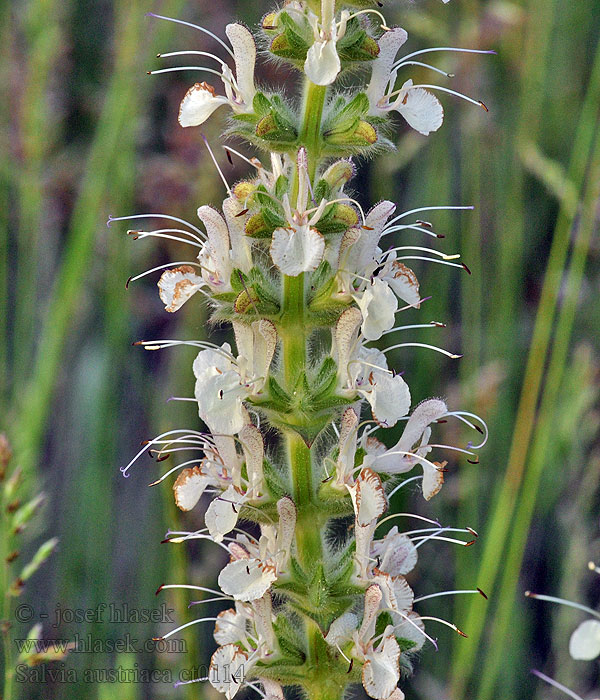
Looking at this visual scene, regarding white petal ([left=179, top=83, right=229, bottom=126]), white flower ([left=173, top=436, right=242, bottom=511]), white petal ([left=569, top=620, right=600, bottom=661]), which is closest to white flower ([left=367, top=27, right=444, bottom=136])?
white petal ([left=179, top=83, right=229, bottom=126])

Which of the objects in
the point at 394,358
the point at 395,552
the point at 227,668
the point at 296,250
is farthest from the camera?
the point at 394,358

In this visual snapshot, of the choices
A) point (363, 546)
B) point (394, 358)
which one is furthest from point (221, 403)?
point (394, 358)

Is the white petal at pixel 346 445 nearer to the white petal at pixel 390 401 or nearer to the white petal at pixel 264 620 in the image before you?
the white petal at pixel 390 401

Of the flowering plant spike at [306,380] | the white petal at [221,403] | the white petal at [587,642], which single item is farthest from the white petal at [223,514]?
the white petal at [587,642]

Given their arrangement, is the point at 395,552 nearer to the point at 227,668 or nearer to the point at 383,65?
the point at 227,668

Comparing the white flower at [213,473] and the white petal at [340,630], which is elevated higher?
the white flower at [213,473]

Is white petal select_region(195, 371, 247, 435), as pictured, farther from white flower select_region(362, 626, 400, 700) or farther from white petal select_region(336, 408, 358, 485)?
white flower select_region(362, 626, 400, 700)
